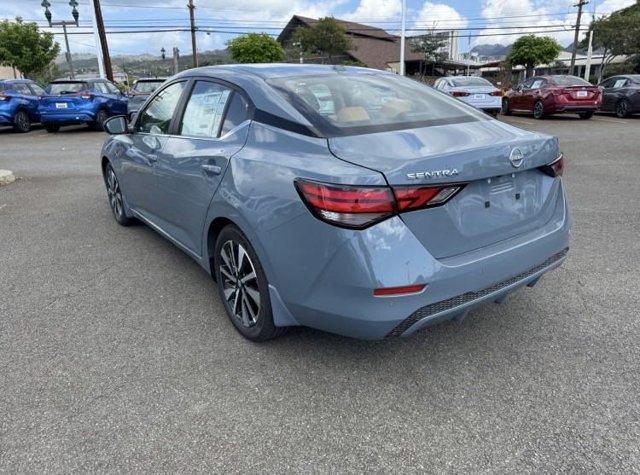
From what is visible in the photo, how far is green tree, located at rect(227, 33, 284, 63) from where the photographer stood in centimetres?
3888

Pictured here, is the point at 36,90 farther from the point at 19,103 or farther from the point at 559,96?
the point at 559,96

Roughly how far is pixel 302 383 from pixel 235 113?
63.9 inches

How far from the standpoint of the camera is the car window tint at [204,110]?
328 cm

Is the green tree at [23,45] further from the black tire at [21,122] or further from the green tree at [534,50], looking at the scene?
the green tree at [534,50]

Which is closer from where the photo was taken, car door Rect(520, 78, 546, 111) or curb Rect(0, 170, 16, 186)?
curb Rect(0, 170, 16, 186)

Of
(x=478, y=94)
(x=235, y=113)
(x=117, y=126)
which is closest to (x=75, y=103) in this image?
(x=117, y=126)

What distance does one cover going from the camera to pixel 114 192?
550 cm

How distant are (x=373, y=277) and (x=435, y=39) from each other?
50528mm

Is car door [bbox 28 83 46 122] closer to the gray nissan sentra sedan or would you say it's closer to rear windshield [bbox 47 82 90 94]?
rear windshield [bbox 47 82 90 94]

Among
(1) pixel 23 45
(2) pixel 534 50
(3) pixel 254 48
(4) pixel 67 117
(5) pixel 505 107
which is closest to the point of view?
(4) pixel 67 117

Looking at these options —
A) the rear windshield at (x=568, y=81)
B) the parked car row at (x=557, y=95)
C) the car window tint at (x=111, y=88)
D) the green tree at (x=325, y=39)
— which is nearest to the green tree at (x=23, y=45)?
the green tree at (x=325, y=39)

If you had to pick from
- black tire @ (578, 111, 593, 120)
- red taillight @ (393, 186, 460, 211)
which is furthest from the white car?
red taillight @ (393, 186, 460, 211)

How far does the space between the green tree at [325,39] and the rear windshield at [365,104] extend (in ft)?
122

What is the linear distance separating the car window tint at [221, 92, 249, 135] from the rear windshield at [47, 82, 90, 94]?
13.8 meters
